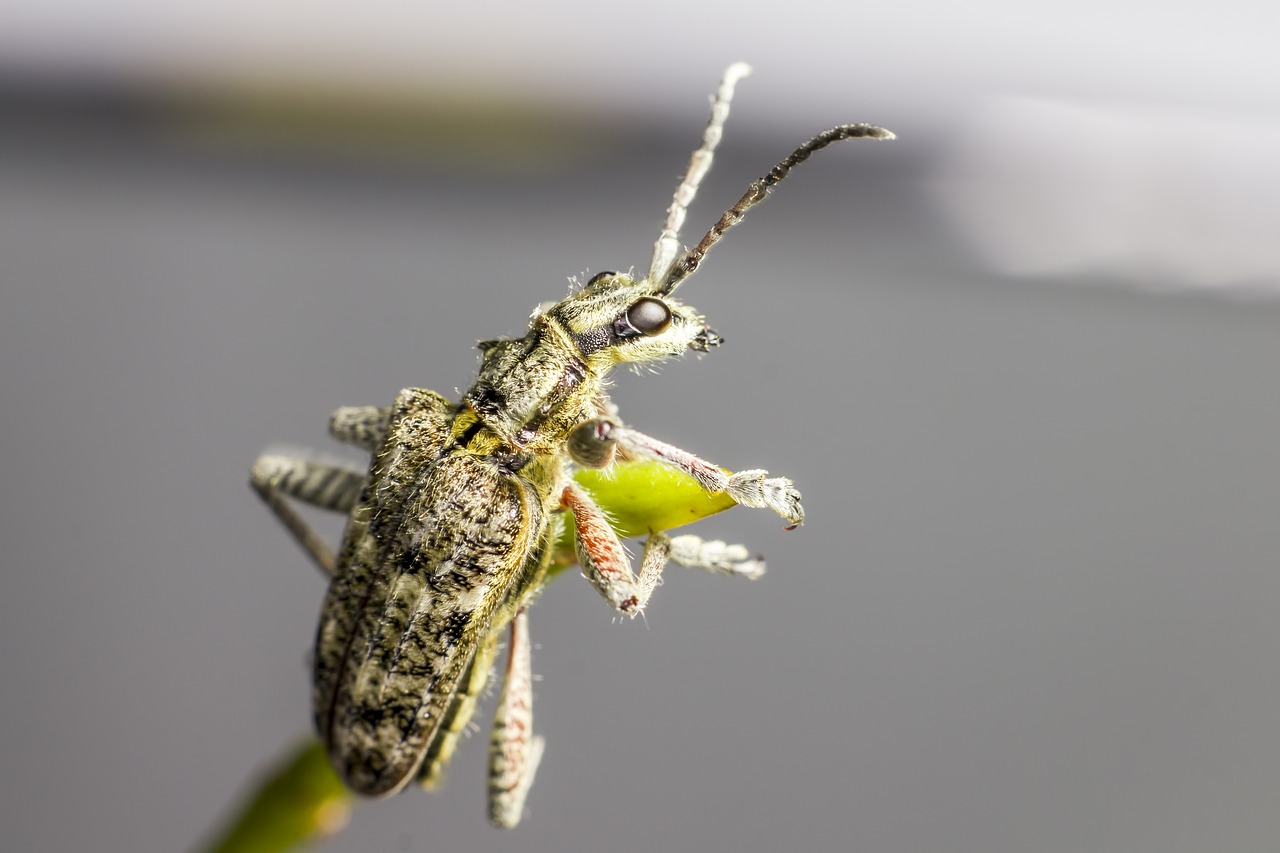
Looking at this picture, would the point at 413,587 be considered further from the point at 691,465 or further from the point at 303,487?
the point at 691,465

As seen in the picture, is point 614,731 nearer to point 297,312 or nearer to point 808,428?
point 808,428

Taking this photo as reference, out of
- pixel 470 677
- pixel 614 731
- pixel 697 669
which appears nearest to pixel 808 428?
pixel 697 669

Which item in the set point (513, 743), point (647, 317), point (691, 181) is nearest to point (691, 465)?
point (647, 317)

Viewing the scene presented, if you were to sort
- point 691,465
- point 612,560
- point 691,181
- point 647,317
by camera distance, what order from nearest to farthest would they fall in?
point 691,465
point 612,560
point 691,181
point 647,317

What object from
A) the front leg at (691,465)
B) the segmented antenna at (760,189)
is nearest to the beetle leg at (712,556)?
the front leg at (691,465)

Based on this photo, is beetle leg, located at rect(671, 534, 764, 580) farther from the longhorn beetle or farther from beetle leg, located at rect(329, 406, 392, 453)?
beetle leg, located at rect(329, 406, 392, 453)

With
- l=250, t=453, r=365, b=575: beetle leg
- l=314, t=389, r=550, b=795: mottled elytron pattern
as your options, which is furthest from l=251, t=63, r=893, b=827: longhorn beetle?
l=250, t=453, r=365, b=575: beetle leg

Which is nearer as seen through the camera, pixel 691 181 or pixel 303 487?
pixel 691 181
